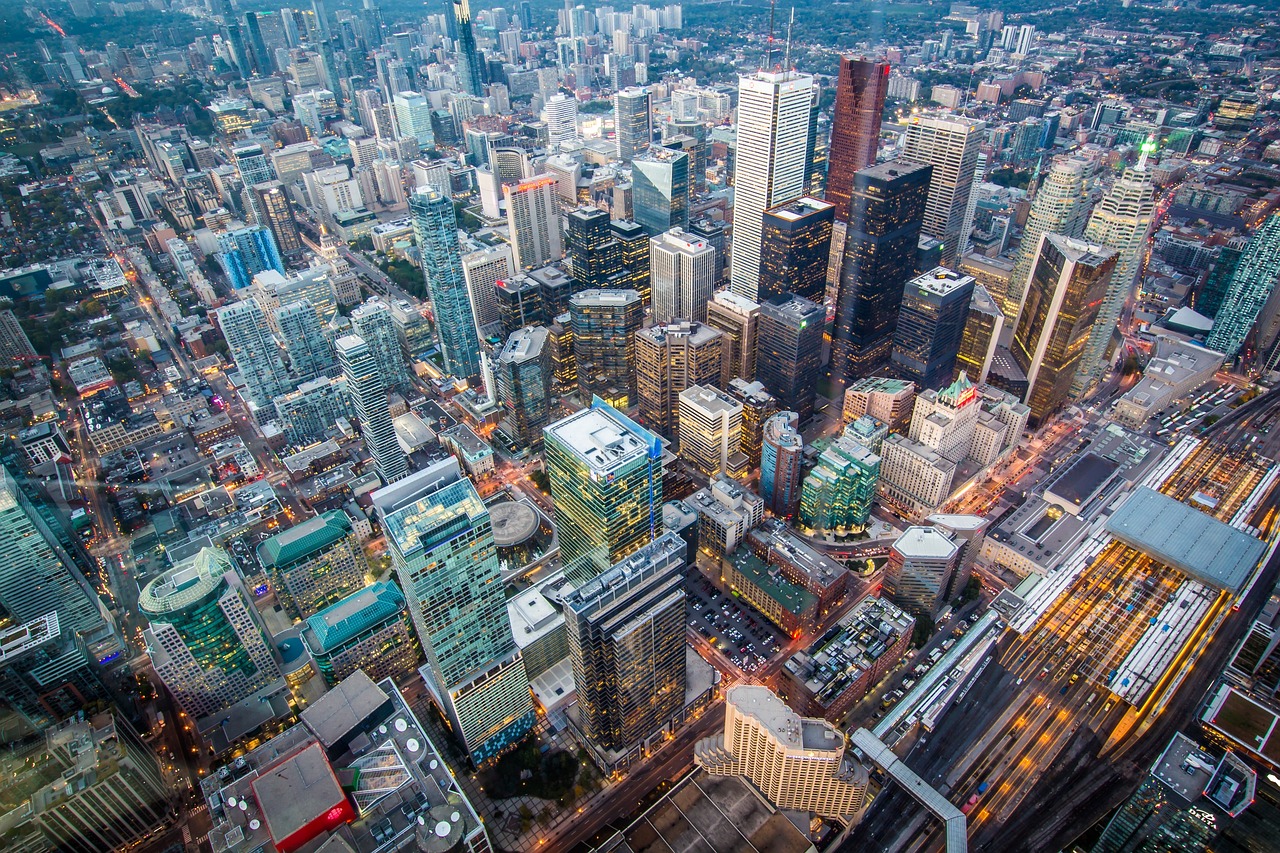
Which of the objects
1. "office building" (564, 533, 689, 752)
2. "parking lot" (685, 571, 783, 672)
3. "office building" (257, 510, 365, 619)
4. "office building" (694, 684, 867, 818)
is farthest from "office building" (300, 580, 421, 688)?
"office building" (694, 684, 867, 818)

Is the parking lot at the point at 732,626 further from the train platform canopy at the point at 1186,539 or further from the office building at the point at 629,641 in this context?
the train platform canopy at the point at 1186,539

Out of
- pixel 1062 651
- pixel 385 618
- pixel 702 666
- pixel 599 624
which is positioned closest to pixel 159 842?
pixel 385 618

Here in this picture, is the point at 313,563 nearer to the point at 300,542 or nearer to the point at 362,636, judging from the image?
the point at 300,542

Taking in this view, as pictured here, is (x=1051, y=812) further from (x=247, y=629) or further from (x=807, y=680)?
(x=247, y=629)

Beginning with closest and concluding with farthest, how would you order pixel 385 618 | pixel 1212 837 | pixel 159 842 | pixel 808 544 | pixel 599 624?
pixel 1212 837 → pixel 599 624 → pixel 159 842 → pixel 385 618 → pixel 808 544

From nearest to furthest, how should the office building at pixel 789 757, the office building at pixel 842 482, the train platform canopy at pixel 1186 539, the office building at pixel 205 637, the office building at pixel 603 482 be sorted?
1. the office building at pixel 789 757
2. the office building at pixel 205 637
3. the office building at pixel 603 482
4. the train platform canopy at pixel 1186 539
5. the office building at pixel 842 482

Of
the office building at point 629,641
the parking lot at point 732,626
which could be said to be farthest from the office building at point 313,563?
the parking lot at point 732,626

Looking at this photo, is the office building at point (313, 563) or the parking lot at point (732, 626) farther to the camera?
the parking lot at point (732, 626)
